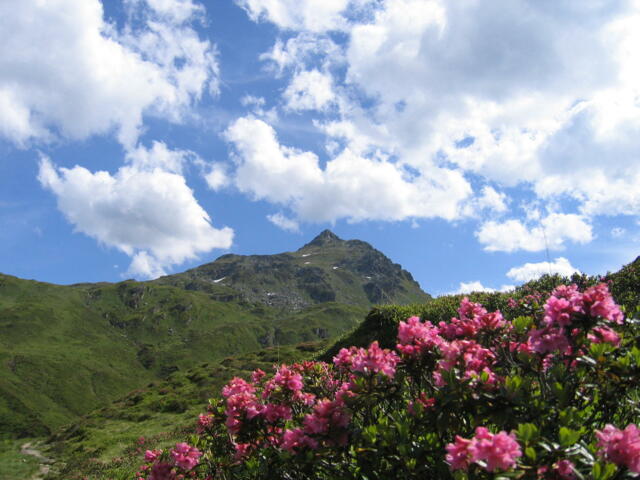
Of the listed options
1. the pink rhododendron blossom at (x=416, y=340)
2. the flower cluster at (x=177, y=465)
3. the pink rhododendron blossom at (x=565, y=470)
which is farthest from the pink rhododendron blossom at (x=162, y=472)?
the pink rhododendron blossom at (x=565, y=470)

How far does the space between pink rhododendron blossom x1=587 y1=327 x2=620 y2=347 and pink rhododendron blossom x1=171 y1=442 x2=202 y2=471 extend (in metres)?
4.57

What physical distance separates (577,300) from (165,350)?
7855 inches

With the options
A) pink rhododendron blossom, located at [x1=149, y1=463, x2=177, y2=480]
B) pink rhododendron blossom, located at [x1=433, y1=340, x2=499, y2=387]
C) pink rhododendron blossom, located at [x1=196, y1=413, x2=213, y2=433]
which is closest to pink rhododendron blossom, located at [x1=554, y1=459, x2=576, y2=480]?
pink rhododendron blossom, located at [x1=433, y1=340, x2=499, y2=387]

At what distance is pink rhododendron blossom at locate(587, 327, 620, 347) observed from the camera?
10.4 feet

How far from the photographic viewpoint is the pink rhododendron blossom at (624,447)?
2256 mm

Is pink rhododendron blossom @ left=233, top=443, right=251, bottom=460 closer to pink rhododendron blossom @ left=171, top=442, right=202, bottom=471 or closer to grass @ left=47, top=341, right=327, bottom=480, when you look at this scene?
pink rhododendron blossom @ left=171, top=442, right=202, bottom=471

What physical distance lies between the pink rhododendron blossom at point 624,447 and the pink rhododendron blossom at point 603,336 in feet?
3.30

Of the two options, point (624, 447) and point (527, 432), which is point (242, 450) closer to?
point (527, 432)

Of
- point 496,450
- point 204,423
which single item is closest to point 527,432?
point 496,450

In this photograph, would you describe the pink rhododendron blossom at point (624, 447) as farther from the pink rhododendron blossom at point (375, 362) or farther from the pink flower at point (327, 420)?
the pink flower at point (327, 420)

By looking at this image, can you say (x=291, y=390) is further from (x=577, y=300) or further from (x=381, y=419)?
(x=577, y=300)

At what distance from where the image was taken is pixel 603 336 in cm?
321

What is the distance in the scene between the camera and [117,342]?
18225 centimetres

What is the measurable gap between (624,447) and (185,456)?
462 cm
